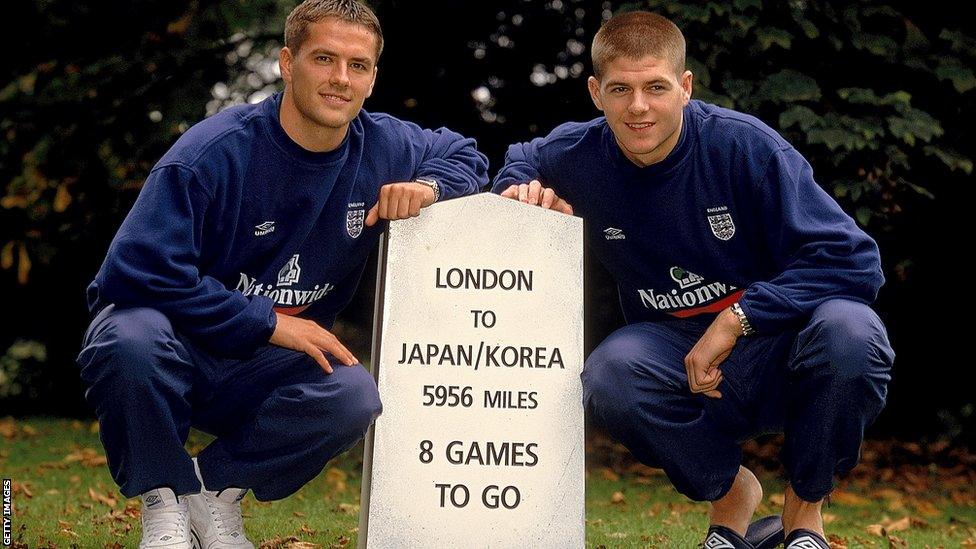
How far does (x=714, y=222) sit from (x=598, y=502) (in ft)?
8.78

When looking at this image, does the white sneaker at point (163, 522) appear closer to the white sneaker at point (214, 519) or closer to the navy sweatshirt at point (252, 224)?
the white sneaker at point (214, 519)

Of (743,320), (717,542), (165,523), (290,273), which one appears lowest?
(717,542)

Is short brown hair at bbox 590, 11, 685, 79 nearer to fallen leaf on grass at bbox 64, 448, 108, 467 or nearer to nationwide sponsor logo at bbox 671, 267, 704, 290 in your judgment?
nationwide sponsor logo at bbox 671, 267, 704, 290

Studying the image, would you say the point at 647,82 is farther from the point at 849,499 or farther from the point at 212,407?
the point at 849,499

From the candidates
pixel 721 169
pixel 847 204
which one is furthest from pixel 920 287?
pixel 721 169

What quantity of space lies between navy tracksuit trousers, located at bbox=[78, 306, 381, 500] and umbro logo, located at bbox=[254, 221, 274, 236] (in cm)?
35

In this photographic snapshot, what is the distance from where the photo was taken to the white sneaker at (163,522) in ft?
10.6

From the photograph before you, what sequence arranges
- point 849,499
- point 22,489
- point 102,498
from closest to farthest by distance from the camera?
1. point 102,498
2. point 22,489
3. point 849,499

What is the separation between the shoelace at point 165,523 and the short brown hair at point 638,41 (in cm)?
184

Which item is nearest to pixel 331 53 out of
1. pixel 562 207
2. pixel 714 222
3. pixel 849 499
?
pixel 562 207

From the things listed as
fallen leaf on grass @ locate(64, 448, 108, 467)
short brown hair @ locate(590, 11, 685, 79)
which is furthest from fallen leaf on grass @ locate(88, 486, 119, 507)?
short brown hair @ locate(590, 11, 685, 79)

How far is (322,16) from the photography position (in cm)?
351

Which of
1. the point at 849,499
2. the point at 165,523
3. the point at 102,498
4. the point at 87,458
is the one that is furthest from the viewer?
the point at 87,458

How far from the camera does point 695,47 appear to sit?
5.79 meters
